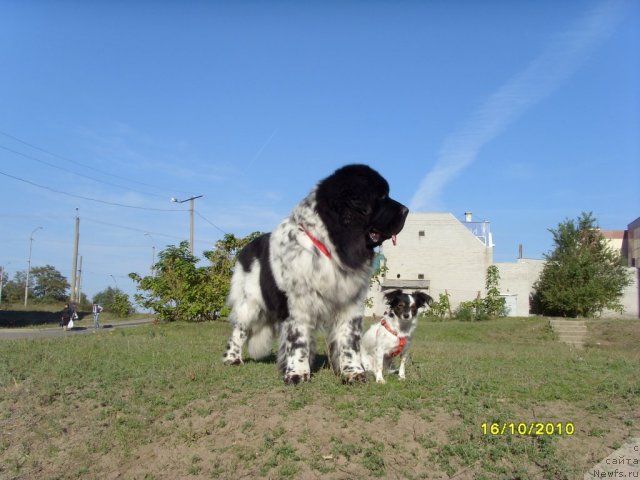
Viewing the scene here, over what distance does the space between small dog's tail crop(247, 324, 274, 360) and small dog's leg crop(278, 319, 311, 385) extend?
144 cm

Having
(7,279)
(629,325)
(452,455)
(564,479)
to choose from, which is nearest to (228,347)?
A: (452,455)

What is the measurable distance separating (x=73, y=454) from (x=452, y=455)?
339cm

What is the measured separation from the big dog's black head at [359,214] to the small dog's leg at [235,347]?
8.20ft

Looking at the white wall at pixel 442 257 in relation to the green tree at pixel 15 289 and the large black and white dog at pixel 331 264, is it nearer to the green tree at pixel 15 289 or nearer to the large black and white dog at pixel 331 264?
the large black and white dog at pixel 331 264

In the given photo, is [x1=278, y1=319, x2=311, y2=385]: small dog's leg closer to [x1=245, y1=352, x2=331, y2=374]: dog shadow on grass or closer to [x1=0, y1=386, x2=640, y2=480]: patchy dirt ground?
[x1=0, y1=386, x2=640, y2=480]: patchy dirt ground

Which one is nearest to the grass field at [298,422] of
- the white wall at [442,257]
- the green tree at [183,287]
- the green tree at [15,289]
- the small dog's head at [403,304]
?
the small dog's head at [403,304]

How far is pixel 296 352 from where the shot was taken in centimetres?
617

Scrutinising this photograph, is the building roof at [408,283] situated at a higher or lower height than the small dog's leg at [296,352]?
higher

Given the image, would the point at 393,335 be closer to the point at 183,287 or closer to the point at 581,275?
the point at 183,287

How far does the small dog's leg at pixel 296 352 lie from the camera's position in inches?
241

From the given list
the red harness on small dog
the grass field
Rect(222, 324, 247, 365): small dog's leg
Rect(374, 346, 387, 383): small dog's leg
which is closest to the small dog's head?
the red harness on small dog
